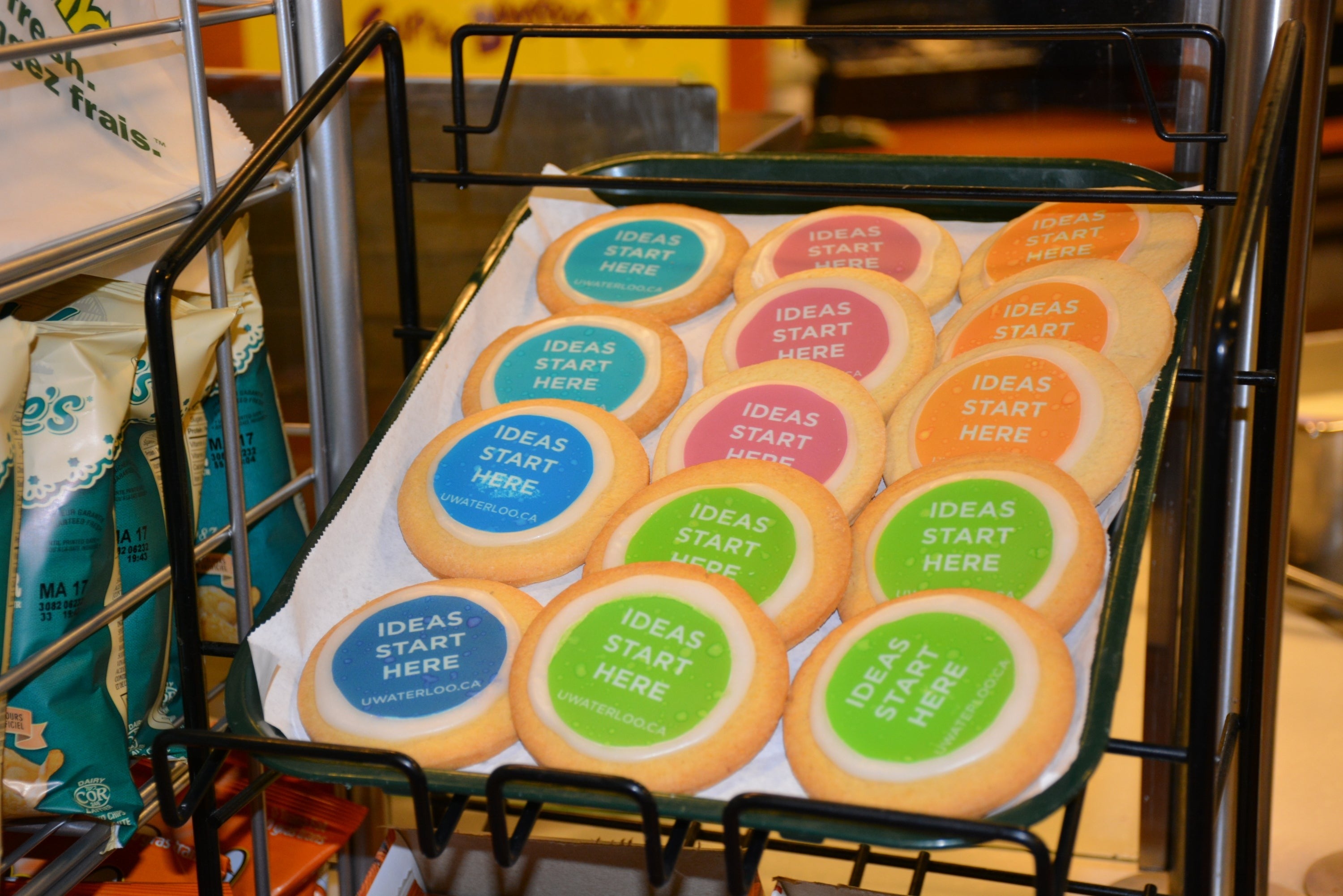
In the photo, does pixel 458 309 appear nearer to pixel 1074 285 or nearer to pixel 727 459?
pixel 727 459

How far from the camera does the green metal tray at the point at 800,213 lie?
53cm

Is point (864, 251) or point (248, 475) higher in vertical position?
point (864, 251)

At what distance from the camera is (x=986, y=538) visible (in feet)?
2.07

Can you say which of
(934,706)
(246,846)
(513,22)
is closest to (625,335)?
(934,706)

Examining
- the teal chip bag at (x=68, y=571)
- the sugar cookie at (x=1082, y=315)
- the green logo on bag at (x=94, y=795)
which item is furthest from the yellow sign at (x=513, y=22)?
the green logo on bag at (x=94, y=795)

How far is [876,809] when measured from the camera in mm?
495

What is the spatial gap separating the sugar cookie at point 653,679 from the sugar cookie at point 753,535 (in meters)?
0.02

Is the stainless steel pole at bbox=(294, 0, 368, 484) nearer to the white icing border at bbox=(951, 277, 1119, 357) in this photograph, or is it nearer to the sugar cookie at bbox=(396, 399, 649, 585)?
the sugar cookie at bbox=(396, 399, 649, 585)

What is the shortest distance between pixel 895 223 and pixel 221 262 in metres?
0.47

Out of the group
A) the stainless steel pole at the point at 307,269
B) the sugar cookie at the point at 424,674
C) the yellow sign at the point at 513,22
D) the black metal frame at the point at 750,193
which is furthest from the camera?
the yellow sign at the point at 513,22

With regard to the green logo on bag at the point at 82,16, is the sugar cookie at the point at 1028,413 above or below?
below

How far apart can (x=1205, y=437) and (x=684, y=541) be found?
0.28m

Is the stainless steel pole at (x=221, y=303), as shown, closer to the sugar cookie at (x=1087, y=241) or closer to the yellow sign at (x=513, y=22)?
the sugar cookie at (x=1087, y=241)

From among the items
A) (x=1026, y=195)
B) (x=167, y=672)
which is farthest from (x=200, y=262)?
(x=1026, y=195)
